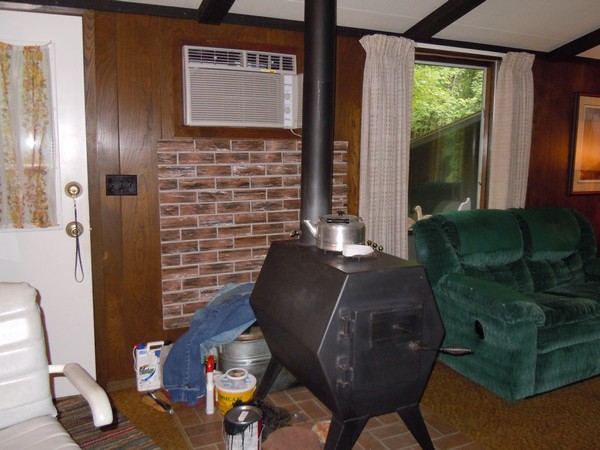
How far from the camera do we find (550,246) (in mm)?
3400

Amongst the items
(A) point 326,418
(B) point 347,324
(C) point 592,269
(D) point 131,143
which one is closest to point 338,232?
(B) point 347,324

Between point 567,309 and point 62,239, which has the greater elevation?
point 62,239

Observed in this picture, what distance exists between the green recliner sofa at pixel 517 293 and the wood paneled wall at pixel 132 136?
1.33m

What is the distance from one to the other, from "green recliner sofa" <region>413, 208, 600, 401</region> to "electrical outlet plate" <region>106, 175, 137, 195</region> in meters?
1.69

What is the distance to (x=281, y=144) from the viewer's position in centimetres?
305

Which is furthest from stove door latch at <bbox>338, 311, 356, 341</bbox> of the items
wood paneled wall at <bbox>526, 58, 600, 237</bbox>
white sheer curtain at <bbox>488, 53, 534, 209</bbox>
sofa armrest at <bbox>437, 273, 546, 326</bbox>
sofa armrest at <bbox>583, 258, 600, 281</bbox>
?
wood paneled wall at <bbox>526, 58, 600, 237</bbox>

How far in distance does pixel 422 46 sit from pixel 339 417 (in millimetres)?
2553

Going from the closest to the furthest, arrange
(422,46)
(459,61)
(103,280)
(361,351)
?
1. (361,351)
2. (103,280)
3. (422,46)
4. (459,61)

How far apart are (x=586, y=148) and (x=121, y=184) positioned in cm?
361

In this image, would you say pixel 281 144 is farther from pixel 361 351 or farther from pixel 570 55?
pixel 570 55

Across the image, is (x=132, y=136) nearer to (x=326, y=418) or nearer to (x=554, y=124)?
(x=326, y=418)

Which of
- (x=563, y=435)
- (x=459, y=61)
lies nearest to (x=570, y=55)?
(x=459, y=61)

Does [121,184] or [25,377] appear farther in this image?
[121,184]

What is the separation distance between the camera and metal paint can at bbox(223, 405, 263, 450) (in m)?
2.01
